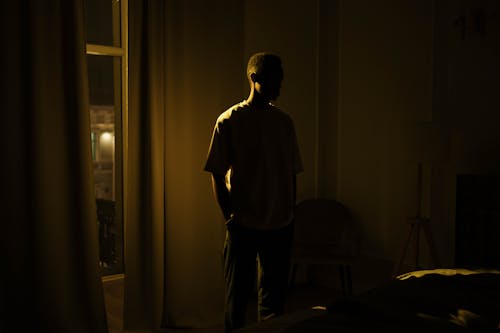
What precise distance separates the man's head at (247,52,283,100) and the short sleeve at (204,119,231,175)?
0.73ft

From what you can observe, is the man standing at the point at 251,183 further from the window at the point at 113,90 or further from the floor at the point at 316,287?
the floor at the point at 316,287

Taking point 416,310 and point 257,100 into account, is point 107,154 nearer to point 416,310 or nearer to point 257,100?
→ point 257,100

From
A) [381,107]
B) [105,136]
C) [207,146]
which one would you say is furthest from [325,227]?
[105,136]

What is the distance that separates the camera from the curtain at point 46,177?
2.62 metres

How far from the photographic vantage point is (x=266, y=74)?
2.19m

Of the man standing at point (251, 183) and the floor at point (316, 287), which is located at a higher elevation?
the man standing at point (251, 183)

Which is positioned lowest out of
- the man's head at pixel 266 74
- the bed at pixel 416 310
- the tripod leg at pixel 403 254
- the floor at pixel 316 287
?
the floor at pixel 316 287

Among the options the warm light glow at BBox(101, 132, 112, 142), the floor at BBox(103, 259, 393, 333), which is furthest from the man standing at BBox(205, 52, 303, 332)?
the warm light glow at BBox(101, 132, 112, 142)

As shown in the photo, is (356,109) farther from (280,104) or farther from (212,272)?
(212,272)

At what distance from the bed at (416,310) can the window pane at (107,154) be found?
73.5 inches

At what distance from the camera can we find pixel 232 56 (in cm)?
347

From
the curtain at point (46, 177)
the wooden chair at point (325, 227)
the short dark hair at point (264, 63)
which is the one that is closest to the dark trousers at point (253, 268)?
the short dark hair at point (264, 63)

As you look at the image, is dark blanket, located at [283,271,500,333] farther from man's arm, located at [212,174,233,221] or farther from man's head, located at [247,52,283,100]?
man's head, located at [247,52,283,100]

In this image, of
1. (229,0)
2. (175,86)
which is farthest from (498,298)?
(229,0)
